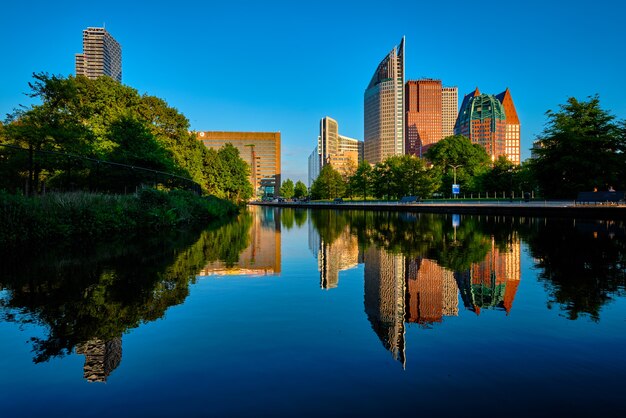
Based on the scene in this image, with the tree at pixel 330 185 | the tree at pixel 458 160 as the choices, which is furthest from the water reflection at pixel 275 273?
the tree at pixel 330 185

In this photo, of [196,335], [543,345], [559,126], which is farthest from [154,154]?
[559,126]

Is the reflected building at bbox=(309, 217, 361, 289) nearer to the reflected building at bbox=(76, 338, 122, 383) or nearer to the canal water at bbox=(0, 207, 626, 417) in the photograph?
the canal water at bbox=(0, 207, 626, 417)

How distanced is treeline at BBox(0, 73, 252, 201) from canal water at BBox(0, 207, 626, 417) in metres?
13.2

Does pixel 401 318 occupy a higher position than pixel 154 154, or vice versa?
pixel 154 154

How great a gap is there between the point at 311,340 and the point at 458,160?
321 feet

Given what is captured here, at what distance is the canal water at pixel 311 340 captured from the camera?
12.1 feet

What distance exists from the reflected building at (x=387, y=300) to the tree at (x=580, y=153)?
152 ft

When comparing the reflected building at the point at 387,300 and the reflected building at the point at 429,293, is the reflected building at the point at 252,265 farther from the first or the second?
the reflected building at the point at 429,293

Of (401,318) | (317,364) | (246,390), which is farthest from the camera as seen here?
(401,318)

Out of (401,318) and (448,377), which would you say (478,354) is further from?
(401,318)

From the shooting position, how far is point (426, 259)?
1206cm

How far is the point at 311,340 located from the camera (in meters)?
5.30

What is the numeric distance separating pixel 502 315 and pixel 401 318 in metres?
1.62

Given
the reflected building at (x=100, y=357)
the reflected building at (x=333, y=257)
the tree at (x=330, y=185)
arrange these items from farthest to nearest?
the tree at (x=330, y=185), the reflected building at (x=333, y=257), the reflected building at (x=100, y=357)
